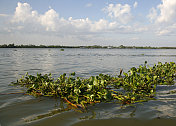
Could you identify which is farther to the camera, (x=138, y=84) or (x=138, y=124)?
(x=138, y=84)

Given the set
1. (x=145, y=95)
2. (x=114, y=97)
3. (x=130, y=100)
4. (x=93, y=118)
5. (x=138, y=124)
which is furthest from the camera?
(x=145, y=95)

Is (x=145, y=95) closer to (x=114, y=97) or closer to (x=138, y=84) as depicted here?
(x=138, y=84)

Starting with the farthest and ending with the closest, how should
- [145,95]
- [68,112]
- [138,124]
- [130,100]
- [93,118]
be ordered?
[145,95]
[130,100]
[68,112]
[93,118]
[138,124]

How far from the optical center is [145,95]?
16.1ft

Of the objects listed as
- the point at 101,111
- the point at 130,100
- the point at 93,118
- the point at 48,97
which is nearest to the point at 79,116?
the point at 93,118

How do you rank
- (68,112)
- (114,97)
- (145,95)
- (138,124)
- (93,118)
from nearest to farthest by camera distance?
(138,124) < (93,118) < (68,112) < (114,97) < (145,95)

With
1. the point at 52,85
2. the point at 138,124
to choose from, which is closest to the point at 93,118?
the point at 138,124

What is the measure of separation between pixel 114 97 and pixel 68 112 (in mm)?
1512

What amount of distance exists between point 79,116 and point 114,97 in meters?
1.40

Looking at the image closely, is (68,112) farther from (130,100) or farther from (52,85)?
(130,100)

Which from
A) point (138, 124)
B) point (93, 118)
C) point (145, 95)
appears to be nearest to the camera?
point (138, 124)

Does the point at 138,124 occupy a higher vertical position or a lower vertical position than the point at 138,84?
lower

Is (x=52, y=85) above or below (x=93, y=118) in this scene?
above

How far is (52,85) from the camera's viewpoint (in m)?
5.06
